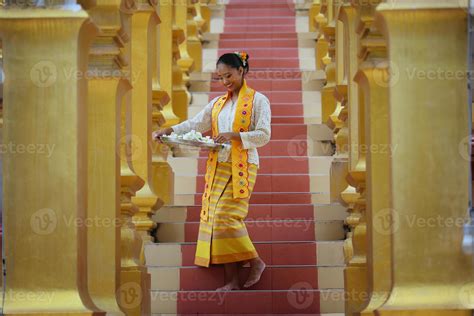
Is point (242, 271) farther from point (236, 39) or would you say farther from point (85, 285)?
point (236, 39)

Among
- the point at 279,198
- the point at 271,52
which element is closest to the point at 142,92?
the point at 279,198

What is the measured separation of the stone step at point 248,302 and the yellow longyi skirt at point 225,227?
240 millimetres

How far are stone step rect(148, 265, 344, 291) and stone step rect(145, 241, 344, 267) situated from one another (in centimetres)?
21

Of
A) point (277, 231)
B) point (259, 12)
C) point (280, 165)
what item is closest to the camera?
point (277, 231)

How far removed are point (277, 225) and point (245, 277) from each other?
0.85m

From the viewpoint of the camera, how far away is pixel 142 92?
26.2 ft

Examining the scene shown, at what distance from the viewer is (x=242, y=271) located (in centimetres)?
804

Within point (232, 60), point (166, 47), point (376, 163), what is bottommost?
point (376, 163)

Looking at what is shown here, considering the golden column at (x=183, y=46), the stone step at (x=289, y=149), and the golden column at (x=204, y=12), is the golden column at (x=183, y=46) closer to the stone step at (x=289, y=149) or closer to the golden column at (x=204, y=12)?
the stone step at (x=289, y=149)

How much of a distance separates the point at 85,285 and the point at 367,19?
205 cm

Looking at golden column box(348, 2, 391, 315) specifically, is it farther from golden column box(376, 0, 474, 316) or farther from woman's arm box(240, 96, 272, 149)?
woman's arm box(240, 96, 272, 149)

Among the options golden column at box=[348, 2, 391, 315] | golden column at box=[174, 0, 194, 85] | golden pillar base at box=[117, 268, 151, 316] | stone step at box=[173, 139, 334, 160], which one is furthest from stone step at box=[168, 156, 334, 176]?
golden column at box=[348, 2, 391, 315]

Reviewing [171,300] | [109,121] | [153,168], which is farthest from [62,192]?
[153,168]

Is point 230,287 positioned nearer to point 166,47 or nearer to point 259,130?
point 259,130
